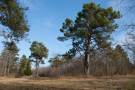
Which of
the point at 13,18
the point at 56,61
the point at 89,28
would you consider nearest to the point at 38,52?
the point at 56,61

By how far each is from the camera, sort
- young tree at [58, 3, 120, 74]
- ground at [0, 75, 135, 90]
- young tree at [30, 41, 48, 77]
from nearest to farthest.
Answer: ground at [0, 75, 135, 90], young tree at [58, 3, 120, 74], young tree at [30, 41, 48, 77]

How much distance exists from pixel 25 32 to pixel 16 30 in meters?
1.09

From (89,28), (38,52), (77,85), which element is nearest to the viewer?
(77,85)

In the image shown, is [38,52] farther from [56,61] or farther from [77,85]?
[77,85]

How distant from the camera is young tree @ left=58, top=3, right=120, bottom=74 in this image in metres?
45.2

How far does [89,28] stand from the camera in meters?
46.1

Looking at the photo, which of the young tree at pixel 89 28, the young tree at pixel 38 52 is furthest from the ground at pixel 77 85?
the young tree at pixel 38 52

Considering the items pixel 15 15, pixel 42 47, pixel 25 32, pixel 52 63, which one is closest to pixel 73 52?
pixel 25 32

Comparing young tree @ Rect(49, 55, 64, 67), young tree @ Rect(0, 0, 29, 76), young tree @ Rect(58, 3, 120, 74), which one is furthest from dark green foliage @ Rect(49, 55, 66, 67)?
young tree @ Rect(0, 0, 29, 76)

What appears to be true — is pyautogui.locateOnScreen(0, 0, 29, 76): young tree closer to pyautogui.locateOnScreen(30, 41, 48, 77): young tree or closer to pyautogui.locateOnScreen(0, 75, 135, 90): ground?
pyautogui.locateOnScreen(0, 75, 135, 90): ground

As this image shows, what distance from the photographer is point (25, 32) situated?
90.9ft

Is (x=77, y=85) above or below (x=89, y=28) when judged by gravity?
below

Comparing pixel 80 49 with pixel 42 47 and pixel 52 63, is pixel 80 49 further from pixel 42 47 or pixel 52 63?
pixel 52 63

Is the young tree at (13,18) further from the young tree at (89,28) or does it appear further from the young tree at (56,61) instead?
the young tree at (56,61)
